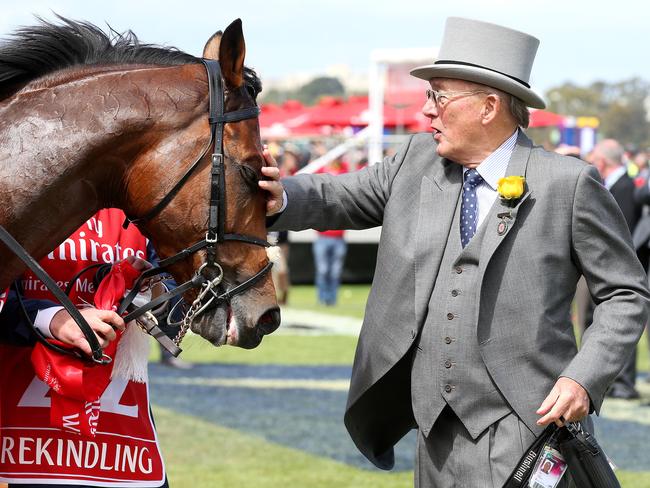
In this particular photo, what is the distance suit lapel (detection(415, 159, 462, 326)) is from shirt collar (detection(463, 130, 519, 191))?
9 cm

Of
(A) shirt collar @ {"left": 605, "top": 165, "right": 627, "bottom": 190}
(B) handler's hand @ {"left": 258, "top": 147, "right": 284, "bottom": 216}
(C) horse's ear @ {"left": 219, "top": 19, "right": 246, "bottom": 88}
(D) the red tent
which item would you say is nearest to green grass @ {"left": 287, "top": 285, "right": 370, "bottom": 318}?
(A) shirt collar @ {"left": 605, "top": 165, "right": 627, "bottom": 190}

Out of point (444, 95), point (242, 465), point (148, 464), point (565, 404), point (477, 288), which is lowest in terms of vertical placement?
point (242, 465)

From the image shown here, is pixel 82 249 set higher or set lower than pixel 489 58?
lower

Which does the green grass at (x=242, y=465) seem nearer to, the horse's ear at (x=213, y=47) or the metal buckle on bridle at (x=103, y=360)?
the metal buckle on bridle at (x=103, y=360)

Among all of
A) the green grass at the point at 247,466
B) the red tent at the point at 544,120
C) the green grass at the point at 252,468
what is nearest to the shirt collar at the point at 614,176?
the green grass at the point at 252,468

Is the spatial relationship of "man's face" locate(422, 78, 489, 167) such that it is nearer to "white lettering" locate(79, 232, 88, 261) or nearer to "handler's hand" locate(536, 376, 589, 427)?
"handler's hand" locate(536, 376, 589, 427)

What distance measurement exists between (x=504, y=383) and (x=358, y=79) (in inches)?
3611

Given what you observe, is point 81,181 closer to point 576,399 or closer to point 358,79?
point 576,399

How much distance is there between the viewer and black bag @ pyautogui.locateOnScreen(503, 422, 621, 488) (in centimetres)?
316

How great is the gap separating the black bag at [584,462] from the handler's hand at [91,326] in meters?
1.36

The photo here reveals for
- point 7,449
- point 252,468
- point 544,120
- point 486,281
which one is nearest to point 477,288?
point 486,281

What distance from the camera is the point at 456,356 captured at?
329cm

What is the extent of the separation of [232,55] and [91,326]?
842 mm

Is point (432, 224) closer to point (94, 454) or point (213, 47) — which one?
point (213, 47)
